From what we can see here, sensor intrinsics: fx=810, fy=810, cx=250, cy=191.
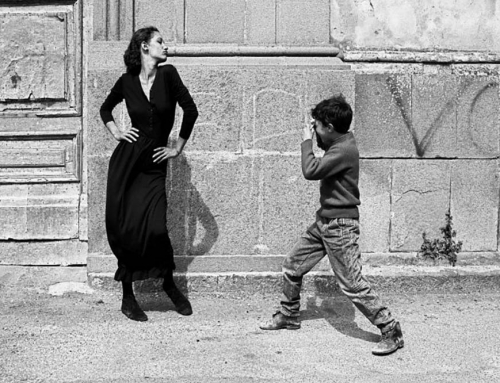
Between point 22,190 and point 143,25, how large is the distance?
6.09ft

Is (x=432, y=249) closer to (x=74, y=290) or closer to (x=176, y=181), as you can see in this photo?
(x=176, y=181)

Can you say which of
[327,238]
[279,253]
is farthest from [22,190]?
[327,238]

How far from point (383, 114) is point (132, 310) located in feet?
8.16

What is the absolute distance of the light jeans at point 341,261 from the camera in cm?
498

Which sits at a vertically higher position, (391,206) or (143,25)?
(143,25)

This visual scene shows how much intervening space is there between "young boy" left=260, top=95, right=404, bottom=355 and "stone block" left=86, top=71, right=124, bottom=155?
1.72 m

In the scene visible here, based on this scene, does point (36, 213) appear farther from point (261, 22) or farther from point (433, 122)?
point (433, 122)

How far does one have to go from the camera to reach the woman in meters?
5.46

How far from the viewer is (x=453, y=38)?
659cm

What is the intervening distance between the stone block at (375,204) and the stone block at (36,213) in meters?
2.46

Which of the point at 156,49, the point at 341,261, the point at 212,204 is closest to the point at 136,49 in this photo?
the point at 156,49

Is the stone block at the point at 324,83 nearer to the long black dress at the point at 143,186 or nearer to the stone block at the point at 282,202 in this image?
the stone block at the point at 282,202

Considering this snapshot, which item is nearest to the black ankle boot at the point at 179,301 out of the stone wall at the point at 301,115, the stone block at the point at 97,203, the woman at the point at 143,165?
the woman at the point at 143,165

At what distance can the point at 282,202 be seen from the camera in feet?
20.6
